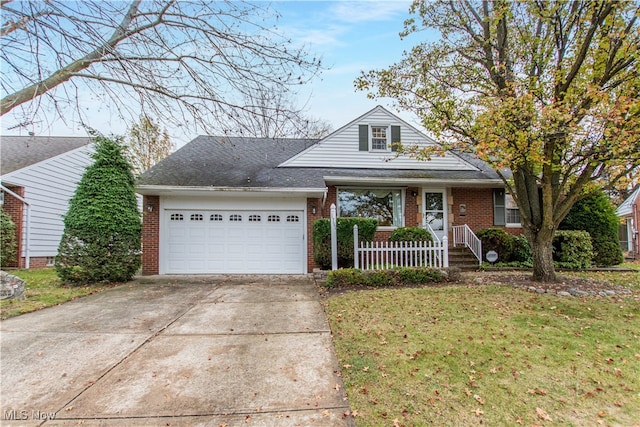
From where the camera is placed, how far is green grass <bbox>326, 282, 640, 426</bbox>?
8.82 feet

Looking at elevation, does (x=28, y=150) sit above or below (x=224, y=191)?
above

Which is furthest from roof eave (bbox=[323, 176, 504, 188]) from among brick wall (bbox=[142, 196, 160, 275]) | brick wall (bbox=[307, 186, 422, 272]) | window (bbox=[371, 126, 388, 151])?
brick wall (bbox=[142, 196, 160, 275])

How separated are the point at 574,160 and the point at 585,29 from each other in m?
2.63

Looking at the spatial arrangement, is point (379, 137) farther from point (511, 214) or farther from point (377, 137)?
point (511, 214)

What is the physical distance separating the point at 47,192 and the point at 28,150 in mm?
2283

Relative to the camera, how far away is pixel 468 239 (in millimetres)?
11289

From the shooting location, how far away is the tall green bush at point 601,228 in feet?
36.2

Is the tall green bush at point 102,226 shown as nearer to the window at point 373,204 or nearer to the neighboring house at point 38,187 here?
the neighboring house at point 38,187

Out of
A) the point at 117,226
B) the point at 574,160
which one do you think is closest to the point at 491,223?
the point at 574,160

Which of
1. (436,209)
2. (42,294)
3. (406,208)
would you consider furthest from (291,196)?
(42,294)

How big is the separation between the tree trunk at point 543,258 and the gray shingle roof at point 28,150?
1501 centimetres

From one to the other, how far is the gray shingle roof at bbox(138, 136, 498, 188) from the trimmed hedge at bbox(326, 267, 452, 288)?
3.19m

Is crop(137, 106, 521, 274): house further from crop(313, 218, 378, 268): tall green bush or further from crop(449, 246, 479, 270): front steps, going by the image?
crop(313, 218, 378, 268): tall green bush

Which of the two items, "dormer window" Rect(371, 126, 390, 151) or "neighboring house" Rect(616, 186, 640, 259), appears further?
"neighboring house" Rect(616, 186, 640, 259)
